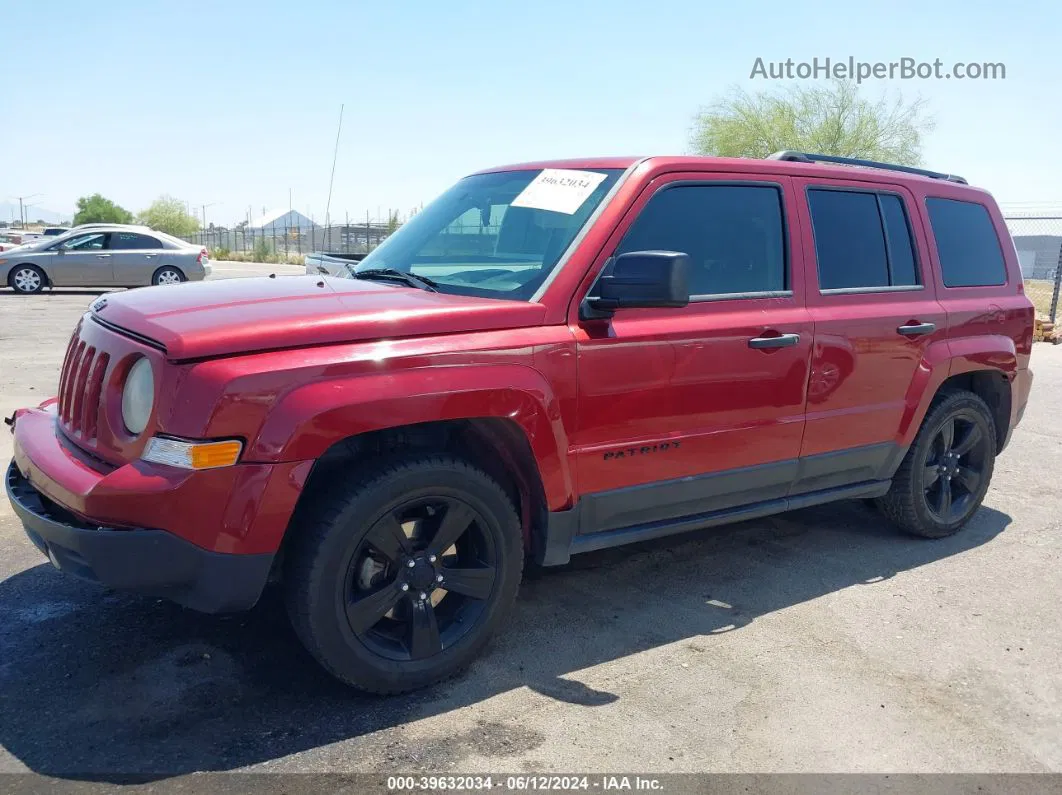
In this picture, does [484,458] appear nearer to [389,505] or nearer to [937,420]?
[389,505]

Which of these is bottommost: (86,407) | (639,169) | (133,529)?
(133,529)

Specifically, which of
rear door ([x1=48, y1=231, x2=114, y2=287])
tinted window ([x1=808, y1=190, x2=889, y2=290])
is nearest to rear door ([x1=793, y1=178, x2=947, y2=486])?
tinted window ([x1=808, y1=190, x2=889, y2=290])

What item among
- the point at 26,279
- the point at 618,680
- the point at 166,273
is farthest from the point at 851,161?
the point at 26,279

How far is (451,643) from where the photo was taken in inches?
128

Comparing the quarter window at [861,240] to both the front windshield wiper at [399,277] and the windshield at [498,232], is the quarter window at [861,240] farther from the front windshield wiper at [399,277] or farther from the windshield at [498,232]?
the front windshield wiper at [399,277]

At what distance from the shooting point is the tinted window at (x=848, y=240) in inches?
167

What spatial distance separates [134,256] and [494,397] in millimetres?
17665

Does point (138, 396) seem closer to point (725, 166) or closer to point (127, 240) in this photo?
point (725, 166)

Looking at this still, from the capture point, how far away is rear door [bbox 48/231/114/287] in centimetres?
1848

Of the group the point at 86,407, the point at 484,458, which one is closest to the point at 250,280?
the point at 86,407

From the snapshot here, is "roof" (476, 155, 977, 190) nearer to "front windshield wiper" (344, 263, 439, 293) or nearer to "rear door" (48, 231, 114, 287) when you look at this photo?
"front windshield wiper" (344, 263, 439, 293)

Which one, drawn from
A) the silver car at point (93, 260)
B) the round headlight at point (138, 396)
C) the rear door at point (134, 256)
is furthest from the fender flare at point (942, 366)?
the rear door at point (134, 256)

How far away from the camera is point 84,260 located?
1848 centimetres

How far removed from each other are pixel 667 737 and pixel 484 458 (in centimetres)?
118
